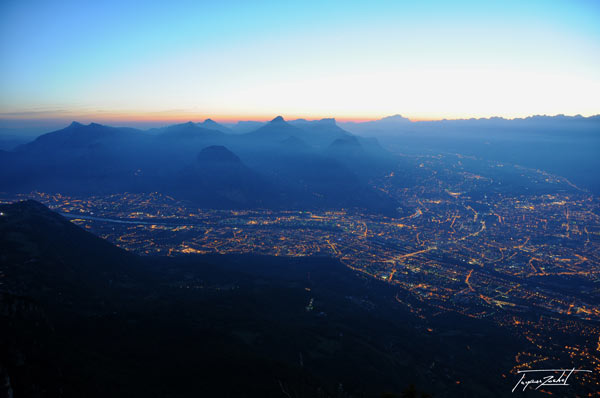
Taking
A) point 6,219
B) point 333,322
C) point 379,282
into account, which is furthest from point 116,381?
point 379,282

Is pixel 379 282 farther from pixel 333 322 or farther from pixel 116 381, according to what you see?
pixel 116 381

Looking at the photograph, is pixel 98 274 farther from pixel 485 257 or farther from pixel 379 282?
pixel 485 257

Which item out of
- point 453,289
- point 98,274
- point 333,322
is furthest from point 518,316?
point 98,274

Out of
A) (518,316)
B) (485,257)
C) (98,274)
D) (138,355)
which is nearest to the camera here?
(138,355)

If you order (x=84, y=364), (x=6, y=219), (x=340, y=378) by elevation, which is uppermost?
(x=6, y=219)

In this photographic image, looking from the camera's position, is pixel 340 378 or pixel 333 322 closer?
pixel 340 378

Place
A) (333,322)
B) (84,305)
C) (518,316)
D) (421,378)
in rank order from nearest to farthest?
1. (421,378)
2. (84,305)
3. (333,322)
4. (518,316)

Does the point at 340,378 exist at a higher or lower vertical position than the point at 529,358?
higher
